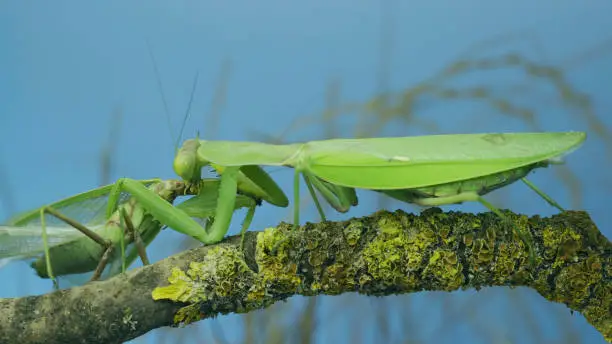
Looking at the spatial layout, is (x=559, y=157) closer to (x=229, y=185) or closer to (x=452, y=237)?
(x=452, y=237)

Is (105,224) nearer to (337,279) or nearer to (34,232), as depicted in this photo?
(34,232)

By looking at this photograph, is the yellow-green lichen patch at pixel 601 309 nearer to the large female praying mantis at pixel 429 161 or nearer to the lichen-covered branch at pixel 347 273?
the lichen-covered branch at pixel 347 273

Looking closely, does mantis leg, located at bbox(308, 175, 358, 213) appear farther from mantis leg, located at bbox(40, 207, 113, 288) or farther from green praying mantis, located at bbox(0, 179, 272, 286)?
mantis leg, located at bbox(40, 207, 113, 288)

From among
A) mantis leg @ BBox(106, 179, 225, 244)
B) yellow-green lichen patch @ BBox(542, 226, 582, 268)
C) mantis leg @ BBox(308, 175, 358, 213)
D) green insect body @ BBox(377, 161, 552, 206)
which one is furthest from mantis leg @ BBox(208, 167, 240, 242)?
yellow-green lichen patch @ BBox(542, 226, 582, 268)

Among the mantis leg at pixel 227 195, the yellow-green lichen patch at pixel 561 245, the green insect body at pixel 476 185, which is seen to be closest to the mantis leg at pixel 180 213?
the mantis leg at pixel 227 195

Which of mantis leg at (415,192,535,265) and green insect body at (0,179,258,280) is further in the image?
green insect body at (0,179,258,280)

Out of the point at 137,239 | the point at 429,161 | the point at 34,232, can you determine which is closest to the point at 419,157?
the point at 429,161

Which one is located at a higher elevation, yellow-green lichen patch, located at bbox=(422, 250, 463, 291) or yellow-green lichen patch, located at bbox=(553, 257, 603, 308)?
yellow-green lichen patch, located at bbox=(422, 250, 463, 291)
